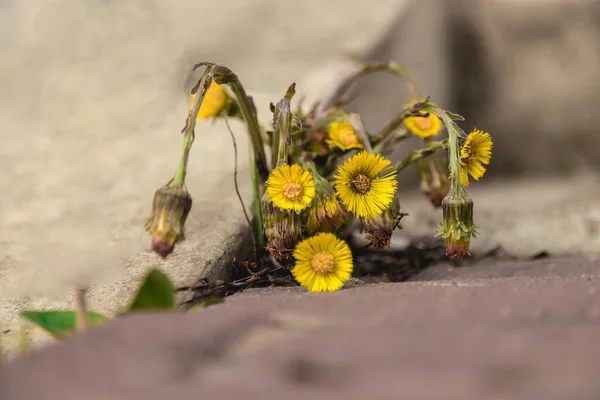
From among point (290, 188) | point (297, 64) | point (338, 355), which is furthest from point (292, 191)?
point (297, 64)

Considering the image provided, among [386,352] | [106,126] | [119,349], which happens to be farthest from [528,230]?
[119,349]

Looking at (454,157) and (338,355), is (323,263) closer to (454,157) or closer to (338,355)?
(454,157)

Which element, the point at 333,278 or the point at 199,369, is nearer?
the point at 199,369

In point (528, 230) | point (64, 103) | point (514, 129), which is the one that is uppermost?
point (64, 103)

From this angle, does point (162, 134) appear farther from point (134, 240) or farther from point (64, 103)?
point (134, 240)

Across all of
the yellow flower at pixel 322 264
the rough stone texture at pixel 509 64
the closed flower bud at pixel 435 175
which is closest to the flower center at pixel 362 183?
the yellow flower at pixel 322 264

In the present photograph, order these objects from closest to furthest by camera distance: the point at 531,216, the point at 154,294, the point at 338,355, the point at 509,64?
the point at 338,355 → the point at 154,294 → the point at 531,216 → the point at 509,64
